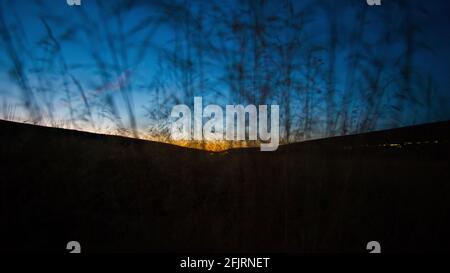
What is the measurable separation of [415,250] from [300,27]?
1.32m

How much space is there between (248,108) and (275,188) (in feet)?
1.59

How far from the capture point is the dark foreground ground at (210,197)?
1.41 metres

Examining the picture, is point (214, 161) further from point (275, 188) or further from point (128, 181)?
point (128, 181)

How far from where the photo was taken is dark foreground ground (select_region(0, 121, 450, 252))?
141cm

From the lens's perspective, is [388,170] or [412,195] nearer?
[412,195]

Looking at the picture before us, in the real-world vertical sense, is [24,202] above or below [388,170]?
below

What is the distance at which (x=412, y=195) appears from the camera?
1.59 m

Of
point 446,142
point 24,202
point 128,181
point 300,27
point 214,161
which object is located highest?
point 300,27

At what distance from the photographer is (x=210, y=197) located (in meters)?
1.54

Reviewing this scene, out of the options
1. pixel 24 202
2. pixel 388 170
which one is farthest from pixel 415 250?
pixel 24 202
